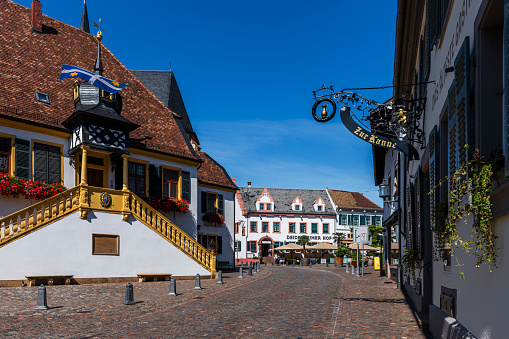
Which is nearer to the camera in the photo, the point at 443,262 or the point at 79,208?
the point at 443,262

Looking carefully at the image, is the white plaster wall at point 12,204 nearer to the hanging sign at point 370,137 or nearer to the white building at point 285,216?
the hanging sign at point 370,137

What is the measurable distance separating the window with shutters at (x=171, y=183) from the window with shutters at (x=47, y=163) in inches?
245

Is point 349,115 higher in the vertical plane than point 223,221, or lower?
higher

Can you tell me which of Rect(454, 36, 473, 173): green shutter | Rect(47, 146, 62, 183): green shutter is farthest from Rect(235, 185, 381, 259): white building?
Rect(454, 36, 473, 173): green shutter

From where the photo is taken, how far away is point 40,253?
19375 millimetres

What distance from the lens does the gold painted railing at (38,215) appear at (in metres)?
18.4

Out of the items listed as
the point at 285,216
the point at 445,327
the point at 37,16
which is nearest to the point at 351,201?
the point at 285,216

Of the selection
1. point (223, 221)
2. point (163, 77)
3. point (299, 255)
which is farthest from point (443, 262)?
point (299, 255)

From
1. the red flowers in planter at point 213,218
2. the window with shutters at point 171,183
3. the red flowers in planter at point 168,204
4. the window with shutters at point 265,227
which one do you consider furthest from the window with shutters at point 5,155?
the window with shutters at point 265,227

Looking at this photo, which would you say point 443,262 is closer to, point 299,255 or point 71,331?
point 71,331

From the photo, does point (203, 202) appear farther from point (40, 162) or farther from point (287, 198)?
point (287, 198)

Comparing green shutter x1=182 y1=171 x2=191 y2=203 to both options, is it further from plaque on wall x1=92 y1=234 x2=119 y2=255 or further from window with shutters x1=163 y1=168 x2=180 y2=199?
plaque on wall x1=92 y1=234 x2=119 y2=255

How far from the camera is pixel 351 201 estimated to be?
73750 millimetres

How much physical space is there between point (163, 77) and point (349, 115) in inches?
1157
